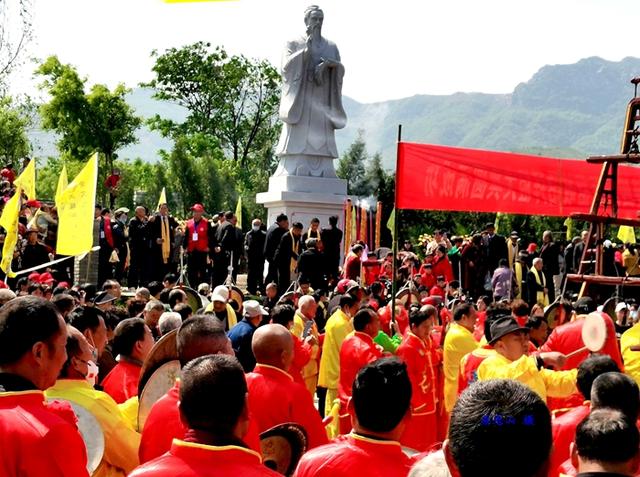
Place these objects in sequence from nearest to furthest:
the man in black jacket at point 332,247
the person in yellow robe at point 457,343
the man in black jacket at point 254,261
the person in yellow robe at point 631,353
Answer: the person in yellow robe at point 631,353
the person in yellow robe at point 457,343
the man in black jacket at point 332,247
the man in black jacket at point 254,261

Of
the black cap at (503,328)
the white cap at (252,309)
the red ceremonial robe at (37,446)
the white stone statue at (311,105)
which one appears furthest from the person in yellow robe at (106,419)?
the white stone statue at (311,105)

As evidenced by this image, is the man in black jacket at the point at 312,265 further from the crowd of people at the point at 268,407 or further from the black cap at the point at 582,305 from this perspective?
the crowd of people at the point at 268,407

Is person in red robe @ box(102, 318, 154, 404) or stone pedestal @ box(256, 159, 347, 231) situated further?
stone pedestal @ box(256, 159, 347, 231)

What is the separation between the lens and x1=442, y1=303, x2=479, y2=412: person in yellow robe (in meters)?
9.51

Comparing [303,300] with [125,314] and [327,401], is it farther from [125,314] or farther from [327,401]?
[125,314]

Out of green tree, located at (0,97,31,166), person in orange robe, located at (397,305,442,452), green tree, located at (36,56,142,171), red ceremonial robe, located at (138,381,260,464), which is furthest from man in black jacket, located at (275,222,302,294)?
green tree, located at (36,56,142,171)

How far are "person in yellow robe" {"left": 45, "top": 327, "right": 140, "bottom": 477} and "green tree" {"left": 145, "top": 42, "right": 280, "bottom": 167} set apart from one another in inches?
2158

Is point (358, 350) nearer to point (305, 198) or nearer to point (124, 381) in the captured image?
point (124, 381)

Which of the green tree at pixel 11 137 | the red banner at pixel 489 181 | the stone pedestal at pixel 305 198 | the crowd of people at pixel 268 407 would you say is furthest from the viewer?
the green tree at pixel 11 137

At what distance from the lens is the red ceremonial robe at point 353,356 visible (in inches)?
346

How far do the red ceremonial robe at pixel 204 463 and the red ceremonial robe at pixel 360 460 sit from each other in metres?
0.51

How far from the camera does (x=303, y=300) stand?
1099 cm

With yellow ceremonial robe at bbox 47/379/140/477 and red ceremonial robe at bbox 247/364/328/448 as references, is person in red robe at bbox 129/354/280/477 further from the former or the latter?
red ceremonial robe at bbox 247/364/328/448

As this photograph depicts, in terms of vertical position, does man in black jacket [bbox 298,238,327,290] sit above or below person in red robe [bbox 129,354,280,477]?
below
